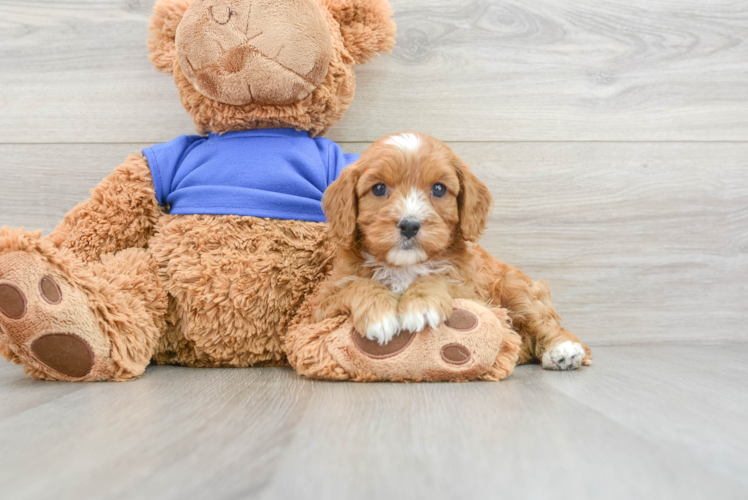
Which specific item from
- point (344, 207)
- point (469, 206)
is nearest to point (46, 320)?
point (344, 207)

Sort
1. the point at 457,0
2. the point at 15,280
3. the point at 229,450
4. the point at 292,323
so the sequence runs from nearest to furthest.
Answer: the point at 229,450, the point at 15,280, the point at 292,323, the point at 457,0

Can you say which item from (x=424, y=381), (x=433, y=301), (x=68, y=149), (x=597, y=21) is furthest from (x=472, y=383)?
(x=68, y=149)

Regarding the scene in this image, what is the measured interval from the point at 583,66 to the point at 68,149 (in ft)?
6.37

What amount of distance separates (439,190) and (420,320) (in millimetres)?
351

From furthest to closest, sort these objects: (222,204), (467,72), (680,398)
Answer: (467,72) < (222,204) < (680,398)

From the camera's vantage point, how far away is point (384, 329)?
4.31ft

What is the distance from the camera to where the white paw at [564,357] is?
1604 millimetres

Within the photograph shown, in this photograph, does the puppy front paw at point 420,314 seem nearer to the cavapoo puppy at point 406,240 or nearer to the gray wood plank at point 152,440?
the cavapoo puppy at point 406,240

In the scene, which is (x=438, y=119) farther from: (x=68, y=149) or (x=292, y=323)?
(x=68, y=149)

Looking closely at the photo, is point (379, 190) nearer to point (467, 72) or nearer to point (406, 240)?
point (406, 240)

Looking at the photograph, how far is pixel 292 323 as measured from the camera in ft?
5.18

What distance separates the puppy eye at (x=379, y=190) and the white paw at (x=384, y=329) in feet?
1.05

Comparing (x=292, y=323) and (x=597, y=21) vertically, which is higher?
(x=597, y=21)

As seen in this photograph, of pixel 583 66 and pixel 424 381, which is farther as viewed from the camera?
pixel 583 66
